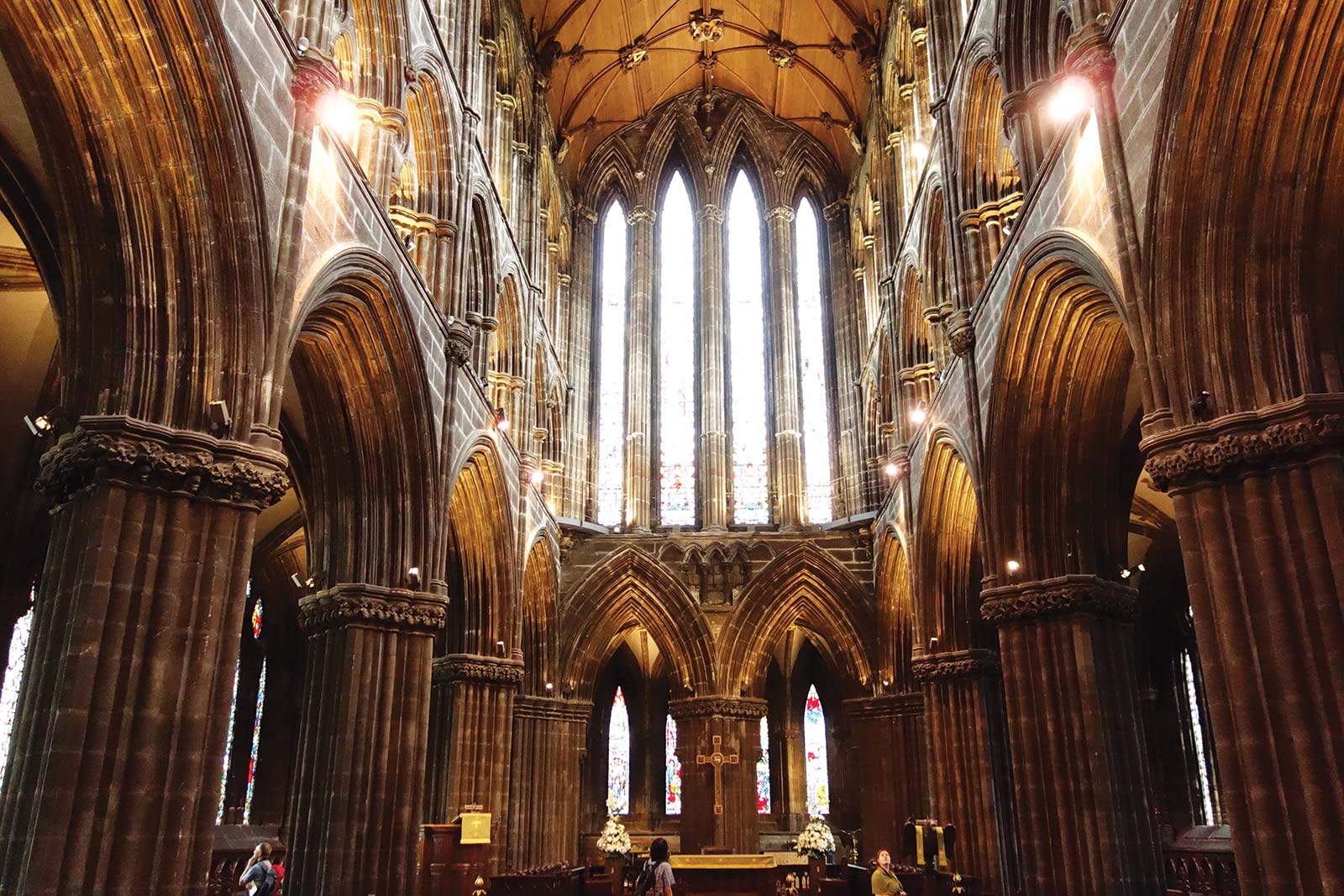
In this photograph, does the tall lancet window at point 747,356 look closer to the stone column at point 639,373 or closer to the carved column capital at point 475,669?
the stone column at point 639,373

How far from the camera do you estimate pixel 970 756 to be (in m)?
19.3

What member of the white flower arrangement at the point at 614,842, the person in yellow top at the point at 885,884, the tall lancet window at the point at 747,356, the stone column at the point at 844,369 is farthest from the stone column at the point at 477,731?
the stone column at the point at 844,369

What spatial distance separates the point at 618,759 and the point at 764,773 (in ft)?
13.9

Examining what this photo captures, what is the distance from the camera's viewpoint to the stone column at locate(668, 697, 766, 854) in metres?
25.2

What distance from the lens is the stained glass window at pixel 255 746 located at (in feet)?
80.2

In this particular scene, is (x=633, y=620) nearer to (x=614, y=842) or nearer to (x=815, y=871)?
(x=614, y=842)

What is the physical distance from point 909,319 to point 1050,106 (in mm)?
9573

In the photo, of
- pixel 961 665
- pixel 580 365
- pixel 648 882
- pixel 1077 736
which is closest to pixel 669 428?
pixel 580 365

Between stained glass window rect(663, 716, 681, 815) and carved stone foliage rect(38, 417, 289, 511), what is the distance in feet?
76.8

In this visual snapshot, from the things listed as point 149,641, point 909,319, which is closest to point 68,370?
point 149,641

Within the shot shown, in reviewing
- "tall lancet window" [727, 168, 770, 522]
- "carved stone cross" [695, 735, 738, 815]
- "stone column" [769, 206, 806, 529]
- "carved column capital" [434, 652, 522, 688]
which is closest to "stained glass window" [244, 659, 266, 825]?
"carved column capital" [434, 652, 522, 688]

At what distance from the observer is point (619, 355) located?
30547 millimetres

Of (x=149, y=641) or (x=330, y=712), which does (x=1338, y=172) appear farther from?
(x=330, y=712)

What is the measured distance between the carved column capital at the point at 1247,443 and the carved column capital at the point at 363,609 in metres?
9.30
